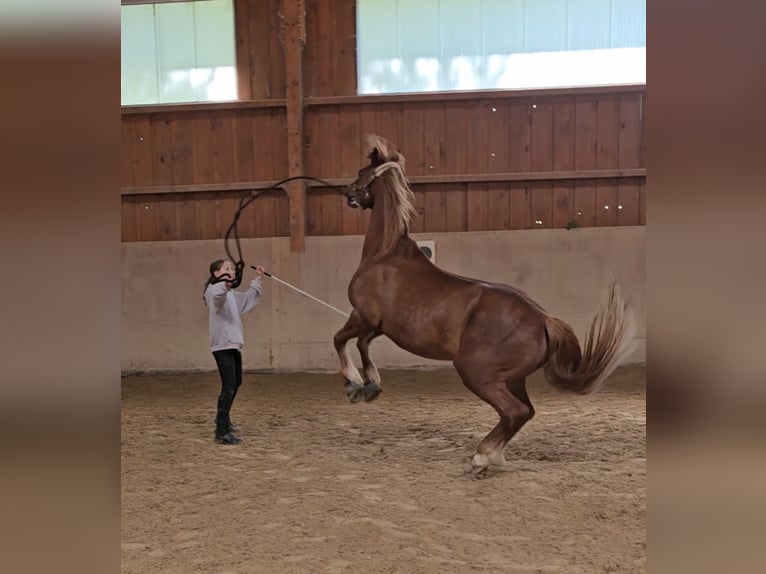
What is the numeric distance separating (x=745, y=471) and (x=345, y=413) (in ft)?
10.1

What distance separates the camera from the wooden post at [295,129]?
4312 mm

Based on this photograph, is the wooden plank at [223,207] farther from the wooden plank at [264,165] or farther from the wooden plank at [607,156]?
the wooden plank at [607,156]

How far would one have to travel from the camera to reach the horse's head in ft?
8.95

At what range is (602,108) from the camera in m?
4.33

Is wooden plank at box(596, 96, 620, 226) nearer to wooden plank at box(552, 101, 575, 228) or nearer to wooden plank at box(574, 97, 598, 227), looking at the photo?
wooden plank at box(574, 97, 598, 227)

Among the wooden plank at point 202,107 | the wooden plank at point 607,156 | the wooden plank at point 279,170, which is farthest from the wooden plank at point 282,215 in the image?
the wooden plank at point 607,156

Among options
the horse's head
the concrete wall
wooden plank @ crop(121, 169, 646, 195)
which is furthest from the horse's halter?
wooden plank @ crop(121, 169, 646, 195)

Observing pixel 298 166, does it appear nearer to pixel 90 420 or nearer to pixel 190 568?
pixel 190 568

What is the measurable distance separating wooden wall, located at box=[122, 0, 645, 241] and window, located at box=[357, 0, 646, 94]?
0.14 metres

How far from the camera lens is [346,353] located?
9.07ft

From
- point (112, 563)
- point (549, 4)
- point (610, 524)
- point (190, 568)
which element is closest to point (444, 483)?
point (610, 524)

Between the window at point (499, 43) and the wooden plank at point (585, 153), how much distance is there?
8.3 inches

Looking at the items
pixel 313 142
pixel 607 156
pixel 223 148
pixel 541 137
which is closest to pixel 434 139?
pixel 541 137

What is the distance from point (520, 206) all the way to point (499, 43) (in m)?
1.33
